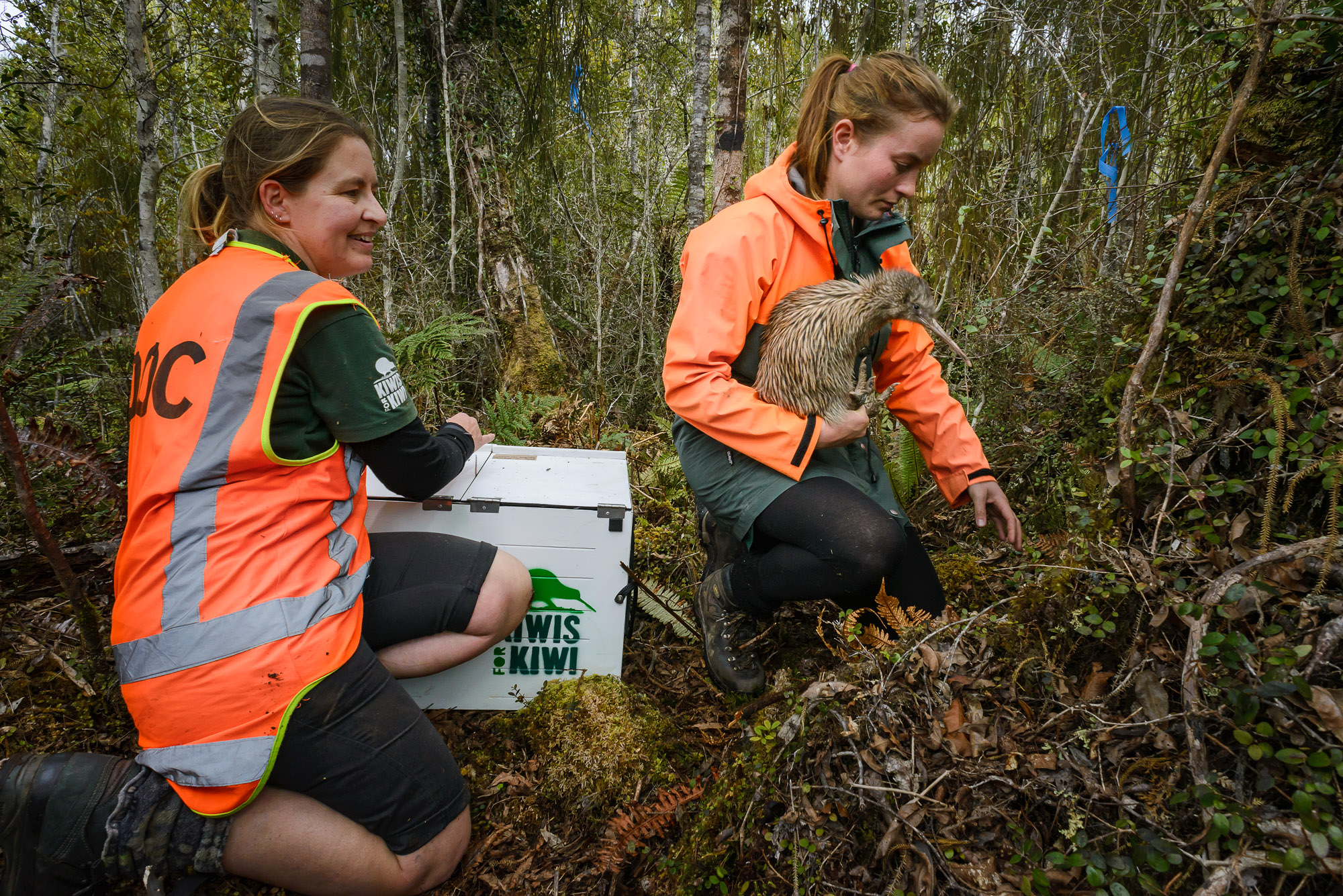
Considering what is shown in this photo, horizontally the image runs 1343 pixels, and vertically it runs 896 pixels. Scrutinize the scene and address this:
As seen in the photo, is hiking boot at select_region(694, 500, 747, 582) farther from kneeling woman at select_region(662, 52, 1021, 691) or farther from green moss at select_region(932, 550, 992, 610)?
green moss at select_region(932, 550, 992, 610)

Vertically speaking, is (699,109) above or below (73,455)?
above

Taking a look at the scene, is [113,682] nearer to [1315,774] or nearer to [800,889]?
[800,889]

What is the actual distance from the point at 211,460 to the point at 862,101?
233 cm

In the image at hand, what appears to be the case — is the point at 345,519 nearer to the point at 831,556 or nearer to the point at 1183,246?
the point at 831,556

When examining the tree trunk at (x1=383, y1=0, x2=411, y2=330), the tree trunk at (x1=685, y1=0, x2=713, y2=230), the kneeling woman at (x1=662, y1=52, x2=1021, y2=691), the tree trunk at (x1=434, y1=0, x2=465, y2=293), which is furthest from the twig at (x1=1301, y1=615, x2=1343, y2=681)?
the tree trunk at (x1=383, y1=0, x2=411, y2=330)

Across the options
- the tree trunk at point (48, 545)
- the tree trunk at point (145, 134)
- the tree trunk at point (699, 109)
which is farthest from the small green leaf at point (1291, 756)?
the tree trunk at point (145, 134)

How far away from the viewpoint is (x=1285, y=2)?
164cm

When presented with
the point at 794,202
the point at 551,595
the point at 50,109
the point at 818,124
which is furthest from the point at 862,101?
the point at 50,109

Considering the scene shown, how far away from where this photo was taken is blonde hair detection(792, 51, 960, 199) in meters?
2.30

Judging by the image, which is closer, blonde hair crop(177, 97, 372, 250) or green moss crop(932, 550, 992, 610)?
blonde hair crop(177, 97, 372, 250)

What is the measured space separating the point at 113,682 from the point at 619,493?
78.6 inches

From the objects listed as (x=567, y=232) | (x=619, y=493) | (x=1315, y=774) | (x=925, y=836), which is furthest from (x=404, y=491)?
(x=567, y=232)

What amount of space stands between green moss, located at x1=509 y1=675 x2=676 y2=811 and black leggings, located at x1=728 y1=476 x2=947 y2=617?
600 mm

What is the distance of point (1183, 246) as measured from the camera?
1.83 metres
